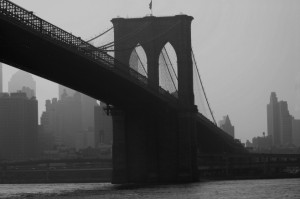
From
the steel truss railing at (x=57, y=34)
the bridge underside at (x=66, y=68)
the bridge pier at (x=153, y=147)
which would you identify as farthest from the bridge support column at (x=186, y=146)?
the steel truss railing at (x=57, y=34)

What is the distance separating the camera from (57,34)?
5878 cm

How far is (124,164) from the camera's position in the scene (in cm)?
8356

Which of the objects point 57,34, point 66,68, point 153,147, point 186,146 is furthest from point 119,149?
point 57,34

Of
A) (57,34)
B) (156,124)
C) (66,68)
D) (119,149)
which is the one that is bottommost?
(119,149)

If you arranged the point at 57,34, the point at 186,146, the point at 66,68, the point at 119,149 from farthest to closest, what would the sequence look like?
the point at 119,149 < the point at 186,146 < the point at 66,68 < the point at 57,34

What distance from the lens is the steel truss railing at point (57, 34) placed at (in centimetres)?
5203

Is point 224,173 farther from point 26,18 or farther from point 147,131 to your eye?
point 26,18

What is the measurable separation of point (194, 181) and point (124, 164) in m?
6.71

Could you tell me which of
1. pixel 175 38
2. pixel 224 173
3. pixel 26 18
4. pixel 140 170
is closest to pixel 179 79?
pixel 175 38

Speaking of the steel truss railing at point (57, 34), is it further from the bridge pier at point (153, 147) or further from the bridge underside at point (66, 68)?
the bridge pier at point (153, 147)

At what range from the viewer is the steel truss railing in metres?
52.0

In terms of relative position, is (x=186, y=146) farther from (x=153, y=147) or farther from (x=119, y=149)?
(x=119, y=149)

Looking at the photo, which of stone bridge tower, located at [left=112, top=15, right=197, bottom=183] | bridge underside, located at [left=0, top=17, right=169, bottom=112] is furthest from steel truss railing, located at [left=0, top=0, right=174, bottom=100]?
stone bridge tower, located at [left=112, top=15, right=197, bottom=183]

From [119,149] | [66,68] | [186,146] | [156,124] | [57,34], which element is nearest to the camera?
[57,34]
